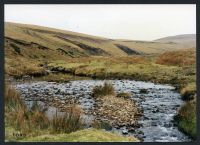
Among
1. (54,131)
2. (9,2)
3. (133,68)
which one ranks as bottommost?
(54,131)

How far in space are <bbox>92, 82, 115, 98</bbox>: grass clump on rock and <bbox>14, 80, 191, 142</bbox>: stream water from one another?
0.91 feet

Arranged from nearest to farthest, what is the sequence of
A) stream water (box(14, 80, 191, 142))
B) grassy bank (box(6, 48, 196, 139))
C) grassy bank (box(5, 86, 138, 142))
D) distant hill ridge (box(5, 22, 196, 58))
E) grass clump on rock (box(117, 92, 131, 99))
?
1. grassy bank (box(5, 86, 138, 142))
2. stream water (box(14, 80, 191, 142))
3. grassy bank (box(6, 48, 196, 139))
4. grass clump on rock (box(117, 92, 131, 99))
5. distant hill ridge (box(5, 22, 196, 58))

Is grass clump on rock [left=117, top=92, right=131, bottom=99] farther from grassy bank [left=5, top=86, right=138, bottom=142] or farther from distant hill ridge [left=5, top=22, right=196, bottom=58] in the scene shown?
grassy bank [left=5, top=86, right=138, bottom=142]

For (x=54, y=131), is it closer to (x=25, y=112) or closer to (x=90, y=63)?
(x=25, y=112)

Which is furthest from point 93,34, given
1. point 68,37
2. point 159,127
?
point 159,127

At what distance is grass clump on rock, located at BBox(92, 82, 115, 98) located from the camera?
85.6 ft

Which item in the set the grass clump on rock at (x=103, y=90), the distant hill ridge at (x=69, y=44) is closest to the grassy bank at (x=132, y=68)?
the distant hill ridge at (x=69, y=44)

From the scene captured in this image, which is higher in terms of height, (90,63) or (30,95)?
(90,63)

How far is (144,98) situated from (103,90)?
89.8 inches

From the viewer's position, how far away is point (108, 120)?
2247 centimetres

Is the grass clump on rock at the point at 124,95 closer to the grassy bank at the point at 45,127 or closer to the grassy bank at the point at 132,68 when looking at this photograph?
the grassy bank at the point at 132,68

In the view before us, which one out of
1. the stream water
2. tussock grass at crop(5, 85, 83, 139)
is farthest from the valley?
tussock grass at crop(5, 85, 83, 139)

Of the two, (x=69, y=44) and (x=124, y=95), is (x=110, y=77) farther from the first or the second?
(x=69, y=44)

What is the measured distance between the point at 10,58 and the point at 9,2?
5.81 m
